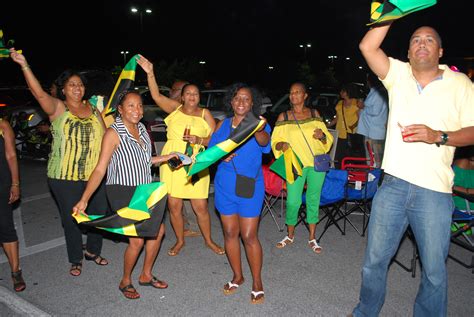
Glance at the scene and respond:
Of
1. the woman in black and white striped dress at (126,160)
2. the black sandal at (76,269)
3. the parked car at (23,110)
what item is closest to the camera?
the woman in black and white striped dress at (126,160)

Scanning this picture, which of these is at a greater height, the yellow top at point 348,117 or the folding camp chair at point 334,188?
the yellow top at point 348,117

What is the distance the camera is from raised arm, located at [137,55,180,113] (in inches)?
196

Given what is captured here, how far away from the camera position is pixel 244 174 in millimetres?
3906

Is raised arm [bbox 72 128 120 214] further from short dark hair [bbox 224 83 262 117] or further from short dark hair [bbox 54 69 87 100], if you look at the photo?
short dark hair [bbox 224 83 262 117]

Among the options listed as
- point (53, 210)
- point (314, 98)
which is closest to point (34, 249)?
point (53, 210)

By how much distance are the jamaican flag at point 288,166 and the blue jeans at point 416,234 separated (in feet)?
6.02

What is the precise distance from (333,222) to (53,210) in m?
4.50

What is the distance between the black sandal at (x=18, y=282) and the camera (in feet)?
13.8

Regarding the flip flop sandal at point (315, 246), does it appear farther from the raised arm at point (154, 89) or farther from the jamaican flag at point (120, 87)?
the jamaican flag at point (120, 87)

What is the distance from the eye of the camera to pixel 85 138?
4387mm

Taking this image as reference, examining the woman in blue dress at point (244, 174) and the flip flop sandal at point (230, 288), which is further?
the flip flop sandal at point (230, 288)

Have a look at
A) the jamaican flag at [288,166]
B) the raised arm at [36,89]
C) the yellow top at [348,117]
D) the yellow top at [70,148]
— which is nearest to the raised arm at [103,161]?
the yellow top at [70,148]

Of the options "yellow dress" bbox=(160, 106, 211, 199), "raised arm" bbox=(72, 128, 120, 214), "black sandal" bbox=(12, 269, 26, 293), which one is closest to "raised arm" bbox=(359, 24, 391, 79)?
"raised arm" bbox=(72, 128, 120, 214)

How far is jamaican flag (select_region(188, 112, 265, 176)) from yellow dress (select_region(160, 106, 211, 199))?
48.4 inches
